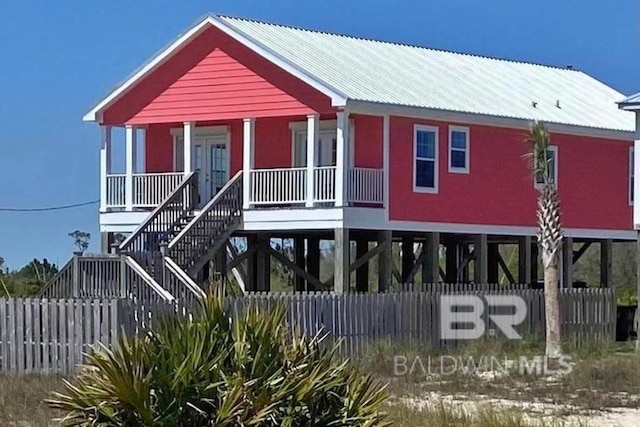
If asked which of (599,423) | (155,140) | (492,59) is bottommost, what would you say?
(599,423)

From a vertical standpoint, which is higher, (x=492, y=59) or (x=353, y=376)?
(x=492, y=59)

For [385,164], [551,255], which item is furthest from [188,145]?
[551,255]

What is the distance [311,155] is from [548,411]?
14.0m

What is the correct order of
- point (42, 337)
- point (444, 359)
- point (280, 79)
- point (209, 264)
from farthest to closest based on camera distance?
point (209, 264) → point (280, 79) → point (444, 359) → point (42, 337)

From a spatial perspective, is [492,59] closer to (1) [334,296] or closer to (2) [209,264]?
(2) [209,264]

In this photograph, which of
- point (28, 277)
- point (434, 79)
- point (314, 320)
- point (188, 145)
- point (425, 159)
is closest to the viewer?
point (314, 320)

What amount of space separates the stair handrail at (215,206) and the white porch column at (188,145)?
1023 mm

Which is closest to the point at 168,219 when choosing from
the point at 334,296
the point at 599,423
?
the point at 334,296

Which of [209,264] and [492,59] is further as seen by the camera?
[492,59]

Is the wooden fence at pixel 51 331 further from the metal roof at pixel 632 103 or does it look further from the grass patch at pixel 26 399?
the metal roof at pixel 632 103

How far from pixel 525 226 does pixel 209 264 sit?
28.3 ft

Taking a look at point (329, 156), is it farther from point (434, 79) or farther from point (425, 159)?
point (434, 79)

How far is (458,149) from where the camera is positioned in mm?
35094

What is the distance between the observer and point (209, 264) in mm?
35938
